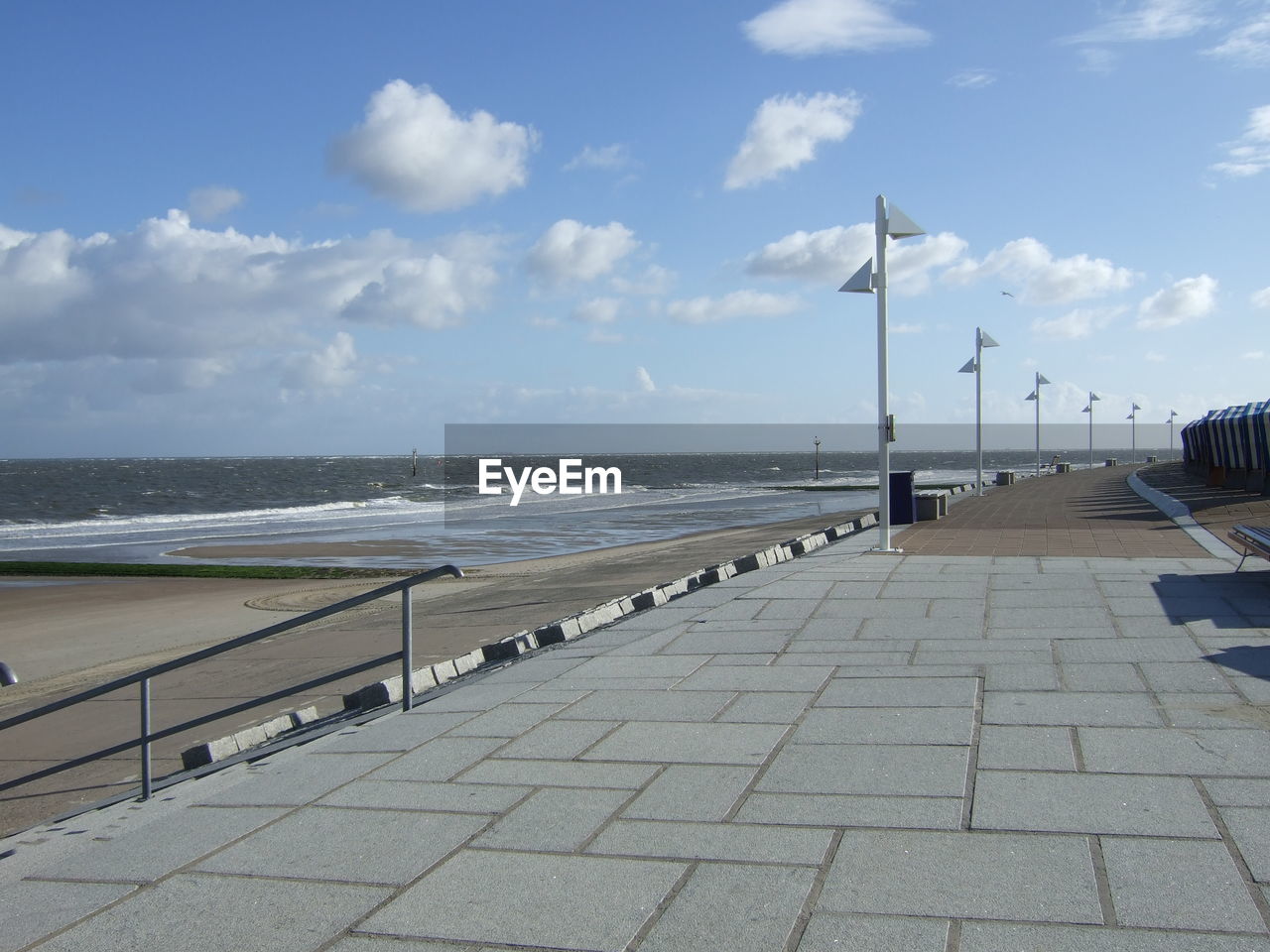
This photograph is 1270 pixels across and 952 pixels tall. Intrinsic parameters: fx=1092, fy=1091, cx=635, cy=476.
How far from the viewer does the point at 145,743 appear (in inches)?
213

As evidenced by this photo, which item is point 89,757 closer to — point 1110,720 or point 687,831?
point 687,831

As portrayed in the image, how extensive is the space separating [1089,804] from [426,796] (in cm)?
244

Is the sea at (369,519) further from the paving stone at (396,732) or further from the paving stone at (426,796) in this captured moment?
the paving stone at (426,796)

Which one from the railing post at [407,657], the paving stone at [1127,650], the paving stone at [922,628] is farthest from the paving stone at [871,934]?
the paving stone at [922,628]

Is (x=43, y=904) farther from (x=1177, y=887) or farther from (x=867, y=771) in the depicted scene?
(x=1177, y=887)

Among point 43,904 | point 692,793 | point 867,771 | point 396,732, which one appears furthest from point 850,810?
point 43,904

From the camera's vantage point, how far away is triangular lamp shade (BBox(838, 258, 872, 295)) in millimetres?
12484

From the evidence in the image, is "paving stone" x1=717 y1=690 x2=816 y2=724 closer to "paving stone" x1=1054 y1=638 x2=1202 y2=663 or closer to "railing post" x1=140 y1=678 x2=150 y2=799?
"paving stone" x1=1054 y1=638 x2=1202 y2=663

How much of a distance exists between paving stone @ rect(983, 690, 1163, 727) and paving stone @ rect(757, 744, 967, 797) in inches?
24.9

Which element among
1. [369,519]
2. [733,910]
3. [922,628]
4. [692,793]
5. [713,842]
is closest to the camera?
[733,910]

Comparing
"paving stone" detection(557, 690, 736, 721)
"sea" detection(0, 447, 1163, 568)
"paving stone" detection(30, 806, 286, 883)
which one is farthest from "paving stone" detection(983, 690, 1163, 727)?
"sea" detection(0, 447, 1163, 568)

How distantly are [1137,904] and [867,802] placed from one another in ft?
3.54

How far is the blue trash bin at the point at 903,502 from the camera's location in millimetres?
18141

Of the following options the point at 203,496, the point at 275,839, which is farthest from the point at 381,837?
the point at 203,496
